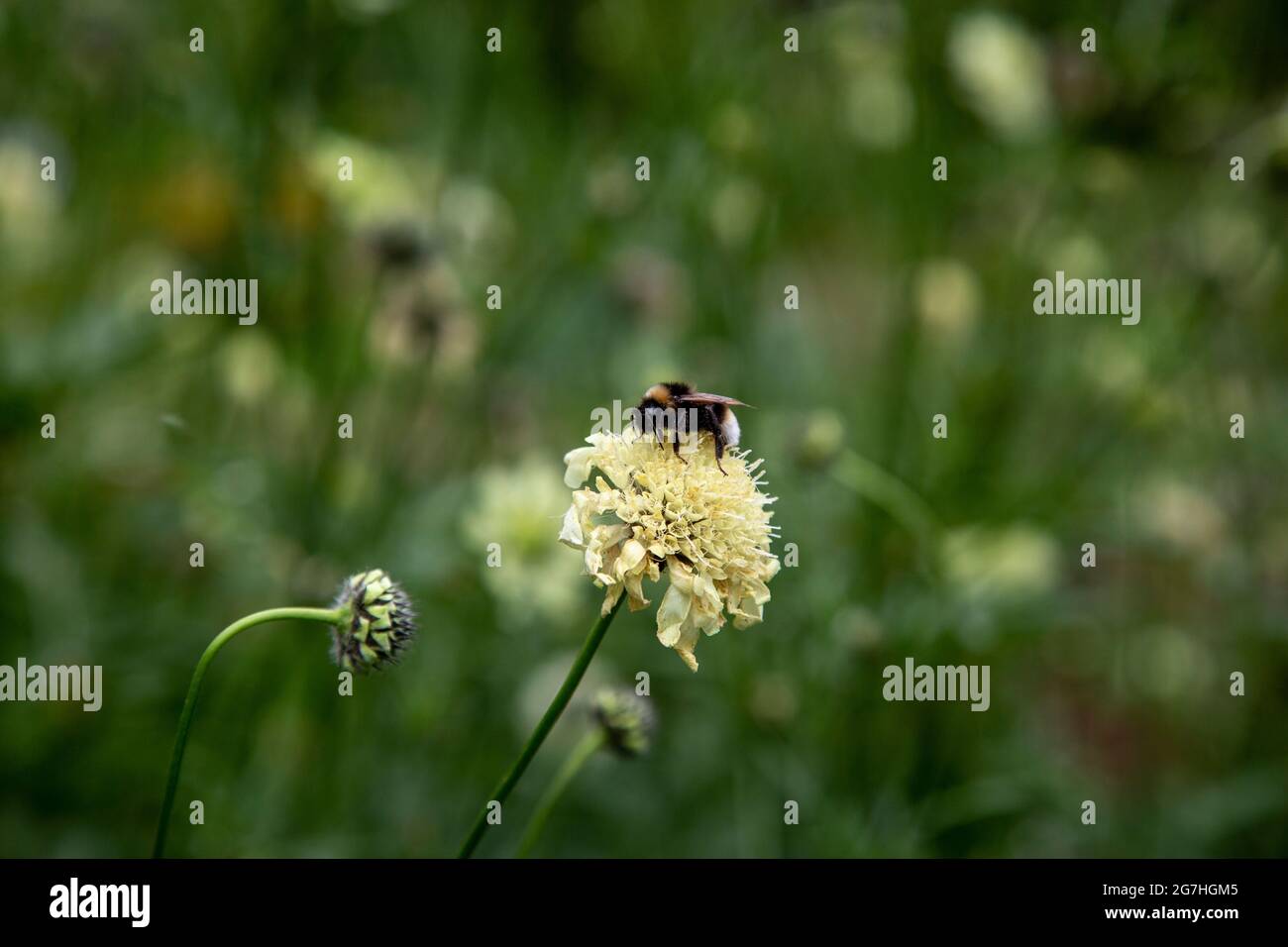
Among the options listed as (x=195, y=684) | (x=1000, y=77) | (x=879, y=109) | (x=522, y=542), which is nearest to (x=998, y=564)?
(x=522, y=542)

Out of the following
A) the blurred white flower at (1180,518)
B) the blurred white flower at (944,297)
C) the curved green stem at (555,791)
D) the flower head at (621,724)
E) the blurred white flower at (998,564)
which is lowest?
the curved green stem at (555,791)

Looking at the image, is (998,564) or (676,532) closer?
(676,532)

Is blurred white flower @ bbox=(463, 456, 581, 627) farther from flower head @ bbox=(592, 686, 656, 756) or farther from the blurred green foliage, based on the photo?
flower head @ bbox=(592, 686, 656, 756)

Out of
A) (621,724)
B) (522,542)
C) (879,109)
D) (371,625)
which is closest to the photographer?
(371,625)

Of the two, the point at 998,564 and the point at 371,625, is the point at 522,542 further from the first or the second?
the point at 371,625

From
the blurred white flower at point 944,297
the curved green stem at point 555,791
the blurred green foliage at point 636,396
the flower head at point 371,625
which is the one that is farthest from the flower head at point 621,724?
the blurred white flower at point 944,297

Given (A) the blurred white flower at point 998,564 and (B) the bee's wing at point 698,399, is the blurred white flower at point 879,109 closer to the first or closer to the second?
(A) the blurred white flower at point 998,564

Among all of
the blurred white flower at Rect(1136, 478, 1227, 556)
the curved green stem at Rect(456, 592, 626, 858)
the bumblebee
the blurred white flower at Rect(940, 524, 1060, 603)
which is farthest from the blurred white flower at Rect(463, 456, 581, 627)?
the blurred white flower at Rect(1136, 478, 1227, 556)

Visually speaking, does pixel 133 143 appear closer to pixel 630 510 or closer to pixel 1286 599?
pixel 630 510
